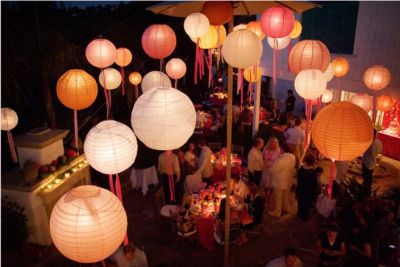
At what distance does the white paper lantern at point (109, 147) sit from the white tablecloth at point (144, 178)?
4.14 metres

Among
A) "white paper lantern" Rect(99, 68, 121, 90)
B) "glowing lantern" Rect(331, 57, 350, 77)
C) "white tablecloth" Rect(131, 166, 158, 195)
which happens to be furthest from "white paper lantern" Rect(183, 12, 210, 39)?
"glowing lantern" Rect(331, 57, 350, 77)

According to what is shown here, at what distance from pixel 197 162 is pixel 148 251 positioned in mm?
2226

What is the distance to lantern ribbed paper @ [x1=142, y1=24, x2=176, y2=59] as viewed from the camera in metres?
5.76

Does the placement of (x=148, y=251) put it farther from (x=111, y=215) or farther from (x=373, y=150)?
(x=373, y=150)

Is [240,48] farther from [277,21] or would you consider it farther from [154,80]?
[154,80]

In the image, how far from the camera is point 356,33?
9891 millimetres

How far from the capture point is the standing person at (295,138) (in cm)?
844

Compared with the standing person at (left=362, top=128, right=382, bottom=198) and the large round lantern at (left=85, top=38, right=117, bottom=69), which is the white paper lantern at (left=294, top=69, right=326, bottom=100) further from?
the large round lantern at (left=85, top=38, right=117, bottom=69)

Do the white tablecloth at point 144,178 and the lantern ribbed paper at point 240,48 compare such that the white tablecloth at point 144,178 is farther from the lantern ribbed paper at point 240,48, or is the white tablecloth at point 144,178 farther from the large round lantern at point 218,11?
the large round lantern at point 218,11

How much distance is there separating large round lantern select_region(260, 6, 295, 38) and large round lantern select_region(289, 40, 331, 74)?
518 mm

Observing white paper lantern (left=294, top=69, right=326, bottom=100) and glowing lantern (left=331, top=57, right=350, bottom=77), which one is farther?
glowing lantern (left=331, top=57, right=350, bottom=77)

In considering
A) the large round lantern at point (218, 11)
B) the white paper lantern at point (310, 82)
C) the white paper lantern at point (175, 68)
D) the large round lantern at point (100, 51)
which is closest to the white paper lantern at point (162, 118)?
the large round lantern at point (218, 11)

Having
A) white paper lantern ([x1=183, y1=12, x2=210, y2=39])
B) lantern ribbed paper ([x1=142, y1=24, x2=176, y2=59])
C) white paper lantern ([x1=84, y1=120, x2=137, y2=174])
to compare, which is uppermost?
white paper lantern ([x1=183, y1=12, x2=210, y2=39])

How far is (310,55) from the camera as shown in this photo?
5.30m
